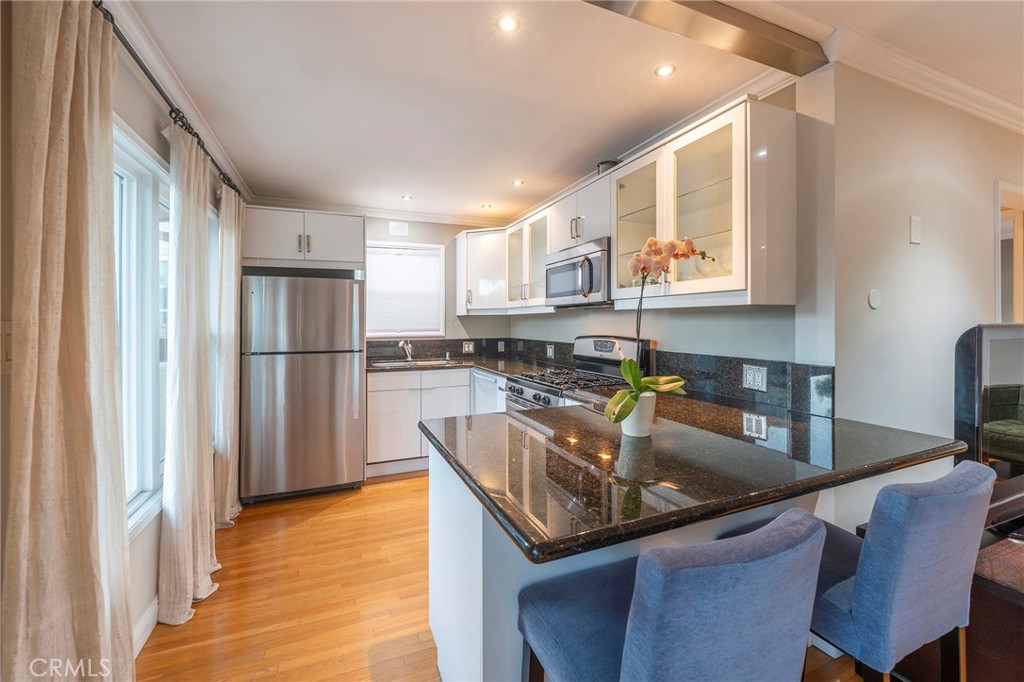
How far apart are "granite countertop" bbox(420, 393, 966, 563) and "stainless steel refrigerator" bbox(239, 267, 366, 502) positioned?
2040mm

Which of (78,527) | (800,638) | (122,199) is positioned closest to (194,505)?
(78,527)

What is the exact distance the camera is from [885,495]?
0.91m

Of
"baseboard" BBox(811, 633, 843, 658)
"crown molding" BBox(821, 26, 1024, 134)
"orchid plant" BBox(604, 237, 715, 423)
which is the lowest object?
"baseboard" BBox(811, 633, 843, 658)

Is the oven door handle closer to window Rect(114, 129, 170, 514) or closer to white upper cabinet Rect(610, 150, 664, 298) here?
white upper cabinet Rect(610, 150, 664, 298)

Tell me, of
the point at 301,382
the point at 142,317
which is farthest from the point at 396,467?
the point at 142,317

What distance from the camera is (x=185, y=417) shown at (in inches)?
79.2

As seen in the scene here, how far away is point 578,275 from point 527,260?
915 millimetres

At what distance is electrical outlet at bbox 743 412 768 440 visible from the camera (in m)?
1.48

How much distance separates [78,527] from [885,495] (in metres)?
1.99

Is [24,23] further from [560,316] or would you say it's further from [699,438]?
[560,316]

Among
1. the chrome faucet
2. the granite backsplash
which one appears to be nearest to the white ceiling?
the granite backsplash

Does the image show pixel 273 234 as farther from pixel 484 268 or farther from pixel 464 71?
pixel 464 71

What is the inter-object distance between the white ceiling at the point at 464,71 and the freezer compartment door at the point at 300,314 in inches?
33.1

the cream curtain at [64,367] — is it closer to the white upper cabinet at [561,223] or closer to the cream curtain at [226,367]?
the cream curtain at [226,367]
